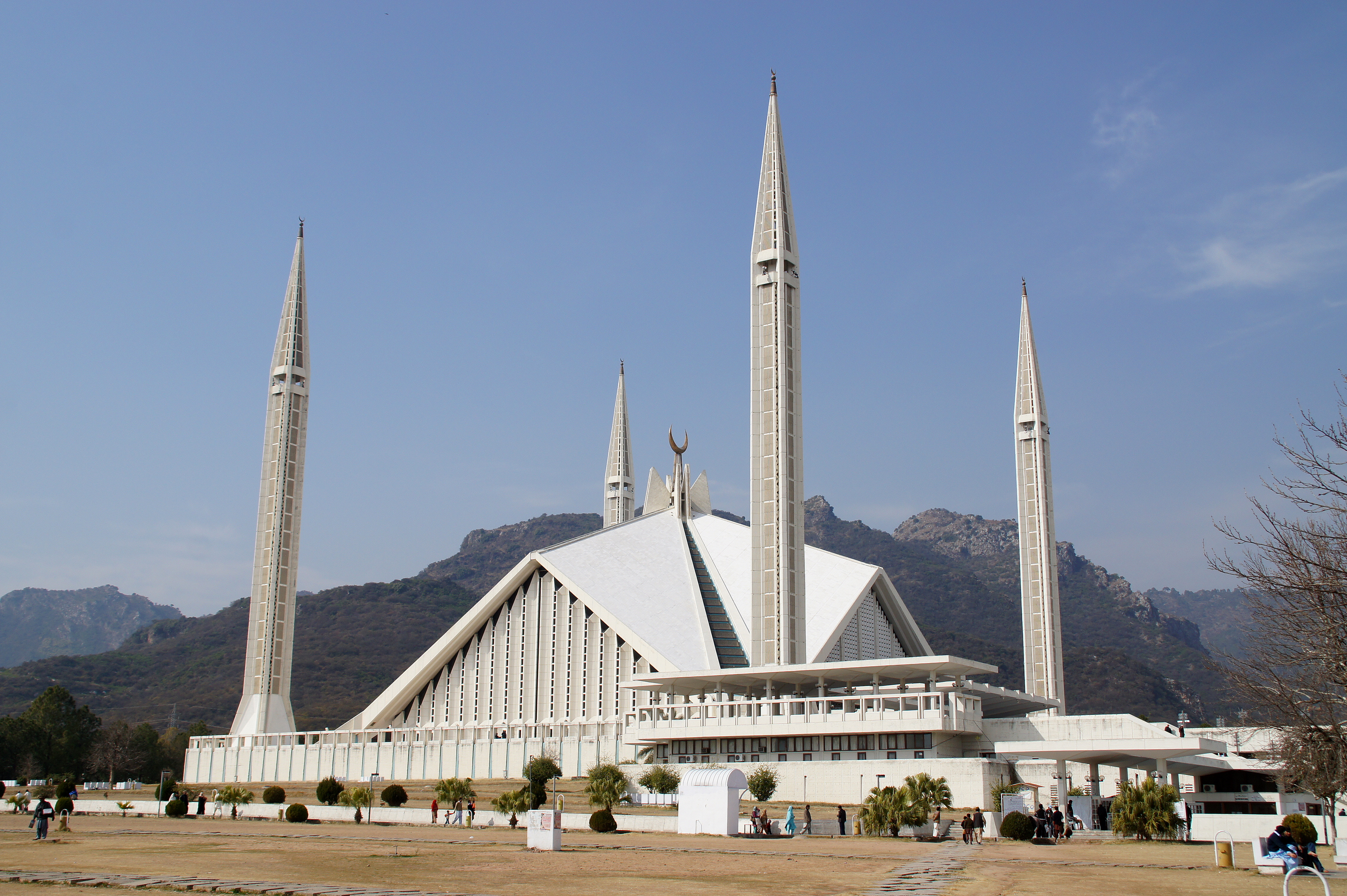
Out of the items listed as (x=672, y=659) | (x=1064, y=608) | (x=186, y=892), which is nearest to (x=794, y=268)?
(x=672, y=659)

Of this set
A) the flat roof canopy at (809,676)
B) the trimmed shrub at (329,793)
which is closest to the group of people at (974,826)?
the flat roof canopy at (809,676)

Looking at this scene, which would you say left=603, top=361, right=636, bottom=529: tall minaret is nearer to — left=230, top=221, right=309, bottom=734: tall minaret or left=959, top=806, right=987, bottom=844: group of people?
left=230, top=221, right=309, bottom=734: tall minaret

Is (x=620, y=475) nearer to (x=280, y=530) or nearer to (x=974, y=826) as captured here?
(x=280, y=530)

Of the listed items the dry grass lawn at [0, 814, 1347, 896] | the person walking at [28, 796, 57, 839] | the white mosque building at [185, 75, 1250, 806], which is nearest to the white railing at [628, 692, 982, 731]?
the white mosque building at [185, 75, 1250, 806]

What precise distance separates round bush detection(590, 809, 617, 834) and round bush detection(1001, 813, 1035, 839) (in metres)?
6.74

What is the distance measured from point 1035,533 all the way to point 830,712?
1758 centimetres

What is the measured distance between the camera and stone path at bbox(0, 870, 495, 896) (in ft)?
38.5

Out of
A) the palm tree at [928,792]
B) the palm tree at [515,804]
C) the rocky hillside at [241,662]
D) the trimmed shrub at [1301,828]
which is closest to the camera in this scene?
the trimmed shrub at [1301,828]

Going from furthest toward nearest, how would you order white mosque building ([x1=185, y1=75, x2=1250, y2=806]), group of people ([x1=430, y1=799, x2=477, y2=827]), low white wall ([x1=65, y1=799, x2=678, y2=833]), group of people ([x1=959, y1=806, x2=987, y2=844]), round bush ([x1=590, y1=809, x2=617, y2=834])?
white mosque building ([x1=185, y1=75, x2=1250, y2=806]), group of people ([x1=430, y1=799, x2=477, y2=827]), low white wall ([x1=65, y1=799, x2=678, y2=833]), round bush ([x1=590, y1=809, x2=617, y2=834]), group of people ([x1=959, y1=806, x2=987, y2=844])

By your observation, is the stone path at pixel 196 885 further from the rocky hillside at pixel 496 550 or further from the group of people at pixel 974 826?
the rocky hillside at pixel 496 550

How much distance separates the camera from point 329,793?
1121 inches

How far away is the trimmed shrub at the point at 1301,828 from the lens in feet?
55.1

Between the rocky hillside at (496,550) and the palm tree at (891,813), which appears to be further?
the rocky hillside at (496,550)

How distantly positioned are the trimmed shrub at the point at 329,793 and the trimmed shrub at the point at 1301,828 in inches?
784
